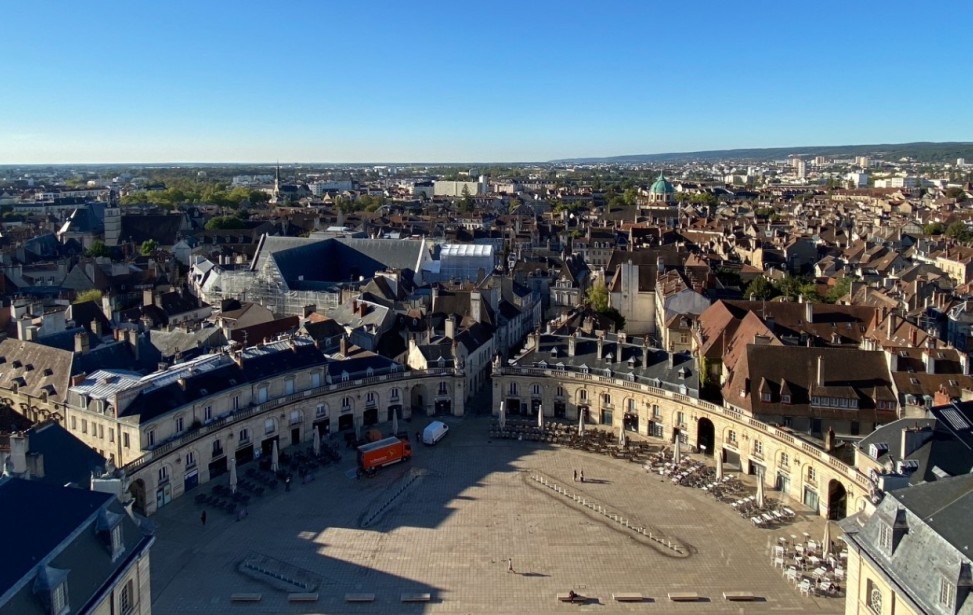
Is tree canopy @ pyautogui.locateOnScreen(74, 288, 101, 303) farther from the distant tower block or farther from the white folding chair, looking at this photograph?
the white folding chair

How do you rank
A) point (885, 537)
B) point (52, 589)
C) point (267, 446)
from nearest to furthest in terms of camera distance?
1. point (52, 589)
2. point (885, 537)
3. point (267, 446)

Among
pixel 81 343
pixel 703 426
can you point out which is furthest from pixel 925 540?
pixel 81 343

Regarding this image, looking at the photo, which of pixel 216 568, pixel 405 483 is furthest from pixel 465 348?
pixel 216 568

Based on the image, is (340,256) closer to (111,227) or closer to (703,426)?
(703,426)

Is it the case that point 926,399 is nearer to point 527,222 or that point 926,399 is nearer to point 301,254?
point 301,254

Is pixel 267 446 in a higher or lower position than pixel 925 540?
lower

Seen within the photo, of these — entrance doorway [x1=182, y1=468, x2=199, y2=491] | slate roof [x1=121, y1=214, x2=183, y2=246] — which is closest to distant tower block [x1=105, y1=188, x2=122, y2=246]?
slate roof [x1=121, y1=214, x2=183, y2=246]

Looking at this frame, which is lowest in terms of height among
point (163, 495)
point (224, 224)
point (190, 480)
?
point (163, 495)
